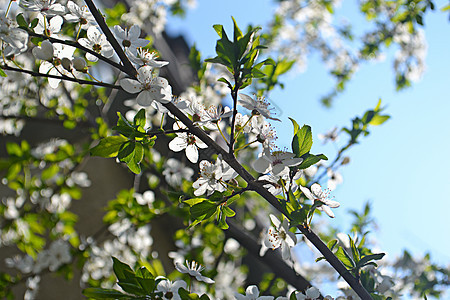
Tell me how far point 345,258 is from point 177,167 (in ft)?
2.75

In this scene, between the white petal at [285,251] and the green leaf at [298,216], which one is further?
the white petal at [285,251]

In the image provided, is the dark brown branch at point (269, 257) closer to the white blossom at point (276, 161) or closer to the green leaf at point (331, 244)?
the green leaf at point (331, 244)

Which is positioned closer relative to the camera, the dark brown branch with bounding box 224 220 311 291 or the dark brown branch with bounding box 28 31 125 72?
the dark brown branch with bounding box 28 31 125 72

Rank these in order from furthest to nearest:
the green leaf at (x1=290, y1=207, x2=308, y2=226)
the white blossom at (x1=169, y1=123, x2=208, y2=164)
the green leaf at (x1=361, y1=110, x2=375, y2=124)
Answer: the green leaf at (x1=361, y1=110, x2=375, y2=124) → the white blossom at (x1=169, y1=123, x2=208, y2=164) → the green leaf at (x1=290, y1=207, x2=308, y2=226)

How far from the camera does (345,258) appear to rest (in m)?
0.67

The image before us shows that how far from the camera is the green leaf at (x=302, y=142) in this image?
62 centimetres

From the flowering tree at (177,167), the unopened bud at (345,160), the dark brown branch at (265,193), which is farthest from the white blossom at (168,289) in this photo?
the unopened bud at (345,160)

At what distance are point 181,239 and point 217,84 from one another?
62 cm

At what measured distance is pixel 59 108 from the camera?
1.76m

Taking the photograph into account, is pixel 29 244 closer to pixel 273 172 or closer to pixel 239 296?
pixel 239 296

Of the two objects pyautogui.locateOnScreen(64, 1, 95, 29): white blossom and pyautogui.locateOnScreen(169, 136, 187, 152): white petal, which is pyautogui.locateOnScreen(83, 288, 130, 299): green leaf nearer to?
pyautogui.locateOnScreen(169, 136, 187, 152): white petal

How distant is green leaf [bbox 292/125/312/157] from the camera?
0.62 m

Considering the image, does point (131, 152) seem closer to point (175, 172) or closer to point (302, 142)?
point (302, 142)

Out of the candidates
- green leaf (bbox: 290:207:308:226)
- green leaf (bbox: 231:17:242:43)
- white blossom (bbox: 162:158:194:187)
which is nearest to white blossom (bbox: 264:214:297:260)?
green leaf (bbox: 290:207:308:226)
